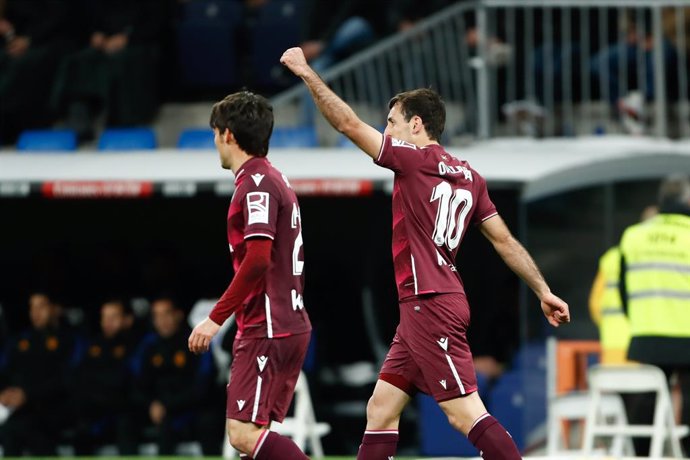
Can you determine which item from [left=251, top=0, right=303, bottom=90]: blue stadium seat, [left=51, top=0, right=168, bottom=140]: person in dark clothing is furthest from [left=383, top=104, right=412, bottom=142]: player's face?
[left=251, top=0, right=303, bottom=90]: blue stadium seat

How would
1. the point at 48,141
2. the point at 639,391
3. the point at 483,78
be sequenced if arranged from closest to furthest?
1. the point at 639,391
2. the point at 483,78
3. the point at 48,141

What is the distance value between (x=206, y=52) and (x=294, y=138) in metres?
→ 2.27

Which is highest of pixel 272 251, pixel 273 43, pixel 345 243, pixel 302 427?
pixel 273 43

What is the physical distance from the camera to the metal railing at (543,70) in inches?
441

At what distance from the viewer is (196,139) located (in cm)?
1166

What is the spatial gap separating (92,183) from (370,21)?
330 cm

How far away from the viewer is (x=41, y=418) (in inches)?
438

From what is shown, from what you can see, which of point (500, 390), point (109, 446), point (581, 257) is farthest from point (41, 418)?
point (581, 257)

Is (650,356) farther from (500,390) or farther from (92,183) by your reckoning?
(92,183)

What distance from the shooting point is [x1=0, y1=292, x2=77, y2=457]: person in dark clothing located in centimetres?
1102

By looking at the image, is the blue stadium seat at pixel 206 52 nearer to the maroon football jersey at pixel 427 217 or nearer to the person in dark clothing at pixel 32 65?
the person in dark clothing at pixel 32 65

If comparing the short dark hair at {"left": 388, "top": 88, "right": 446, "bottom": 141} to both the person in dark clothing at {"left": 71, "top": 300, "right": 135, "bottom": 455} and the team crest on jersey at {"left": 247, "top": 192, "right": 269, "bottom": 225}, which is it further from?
the person in dark clothing at {"left": 71, "top": 300, "right": 135, "bottom": 455}

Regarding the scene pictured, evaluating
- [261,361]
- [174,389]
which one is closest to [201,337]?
[261,361]

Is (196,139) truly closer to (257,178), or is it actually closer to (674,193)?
(674,193)
